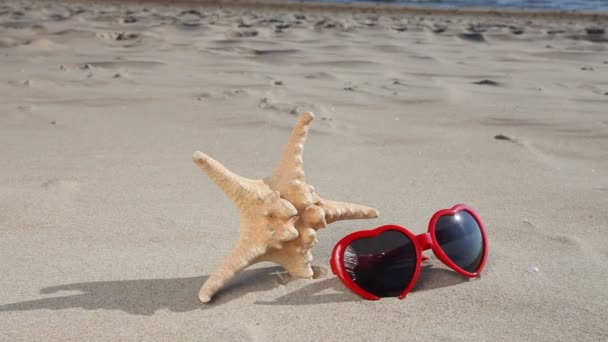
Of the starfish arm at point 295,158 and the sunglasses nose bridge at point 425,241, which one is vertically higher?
the starfish arm at point 295,158

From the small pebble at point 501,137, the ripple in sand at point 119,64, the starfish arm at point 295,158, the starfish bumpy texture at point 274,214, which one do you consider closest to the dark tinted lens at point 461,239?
the starfish bumpy texture at point 274,214

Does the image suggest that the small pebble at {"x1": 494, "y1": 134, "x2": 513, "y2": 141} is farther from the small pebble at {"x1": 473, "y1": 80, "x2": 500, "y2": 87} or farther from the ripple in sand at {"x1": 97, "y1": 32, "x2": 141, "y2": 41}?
the ripple in sand at {"x1": 97, "y1": 32, "x2": 141, "y2": 41}

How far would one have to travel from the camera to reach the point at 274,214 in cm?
192

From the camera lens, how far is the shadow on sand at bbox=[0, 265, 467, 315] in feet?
6.15

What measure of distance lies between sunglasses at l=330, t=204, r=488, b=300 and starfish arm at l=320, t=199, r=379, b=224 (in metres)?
0.09

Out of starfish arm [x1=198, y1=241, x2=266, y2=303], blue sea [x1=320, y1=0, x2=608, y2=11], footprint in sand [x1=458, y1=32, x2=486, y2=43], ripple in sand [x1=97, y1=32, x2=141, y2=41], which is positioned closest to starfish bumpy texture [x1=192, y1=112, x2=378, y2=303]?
starfish arm [x1=198, y1=241, x2=266, y2=303]

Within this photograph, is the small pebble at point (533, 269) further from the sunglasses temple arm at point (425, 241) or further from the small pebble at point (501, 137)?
the small pebble at point (501, 137)

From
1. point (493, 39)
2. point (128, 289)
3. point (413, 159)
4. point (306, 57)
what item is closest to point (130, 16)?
point (306, 57)

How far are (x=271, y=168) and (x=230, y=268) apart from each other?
1404mm

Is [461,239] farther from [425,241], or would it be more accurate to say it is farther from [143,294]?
[143,294]

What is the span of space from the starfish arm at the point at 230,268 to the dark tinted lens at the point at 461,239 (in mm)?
555

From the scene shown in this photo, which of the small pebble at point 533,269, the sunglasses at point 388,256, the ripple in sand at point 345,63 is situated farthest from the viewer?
the ripple in sand at point 345,63

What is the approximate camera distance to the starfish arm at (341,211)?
6.64 ft

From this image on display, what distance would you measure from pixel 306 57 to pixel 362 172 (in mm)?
3688
